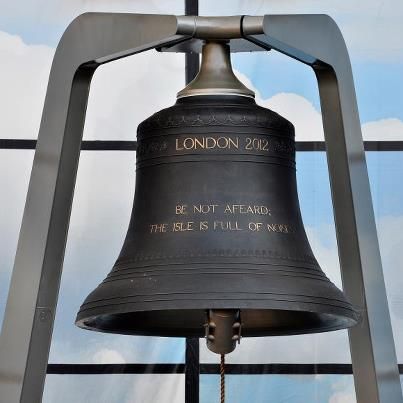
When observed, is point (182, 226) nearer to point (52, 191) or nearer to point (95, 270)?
point (52, 191)

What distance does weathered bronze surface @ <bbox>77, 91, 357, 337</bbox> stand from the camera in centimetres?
221

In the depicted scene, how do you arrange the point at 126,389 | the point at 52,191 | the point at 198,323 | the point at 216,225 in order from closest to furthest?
the point at 216,225 < the point at 52,191 < the point at 198,323 < the point at 126,389

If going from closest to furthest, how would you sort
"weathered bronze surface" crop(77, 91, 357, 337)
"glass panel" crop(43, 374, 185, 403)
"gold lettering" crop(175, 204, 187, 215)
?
"weathered bronze surface" crop(77, 91, 357, 337)
"gold lettering" crop(175, 204, 187, 215)
"glass panel" crop(43, 374, 185, 403)

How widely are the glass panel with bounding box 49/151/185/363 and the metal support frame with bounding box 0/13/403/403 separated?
2.55 feet

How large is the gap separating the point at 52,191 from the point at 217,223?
0.30 meters

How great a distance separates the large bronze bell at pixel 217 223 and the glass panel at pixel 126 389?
0.76 m

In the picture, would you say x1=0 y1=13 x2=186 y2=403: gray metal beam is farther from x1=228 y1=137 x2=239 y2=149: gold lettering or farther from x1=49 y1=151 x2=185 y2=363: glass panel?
x1=49 y1=151 x2=185 y2=363: glass panel

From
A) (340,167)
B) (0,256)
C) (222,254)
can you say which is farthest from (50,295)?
(0,256)

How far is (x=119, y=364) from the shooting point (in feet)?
10.6

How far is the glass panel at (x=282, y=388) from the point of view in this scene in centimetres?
325

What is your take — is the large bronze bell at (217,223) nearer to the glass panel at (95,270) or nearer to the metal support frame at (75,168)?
the metal support frame at (75,168)

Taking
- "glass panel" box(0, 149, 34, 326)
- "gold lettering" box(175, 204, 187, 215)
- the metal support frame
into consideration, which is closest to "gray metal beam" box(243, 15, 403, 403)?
the metal support frame

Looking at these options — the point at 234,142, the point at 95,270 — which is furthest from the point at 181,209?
the point at 95,270

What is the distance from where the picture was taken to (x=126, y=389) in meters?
3.23
